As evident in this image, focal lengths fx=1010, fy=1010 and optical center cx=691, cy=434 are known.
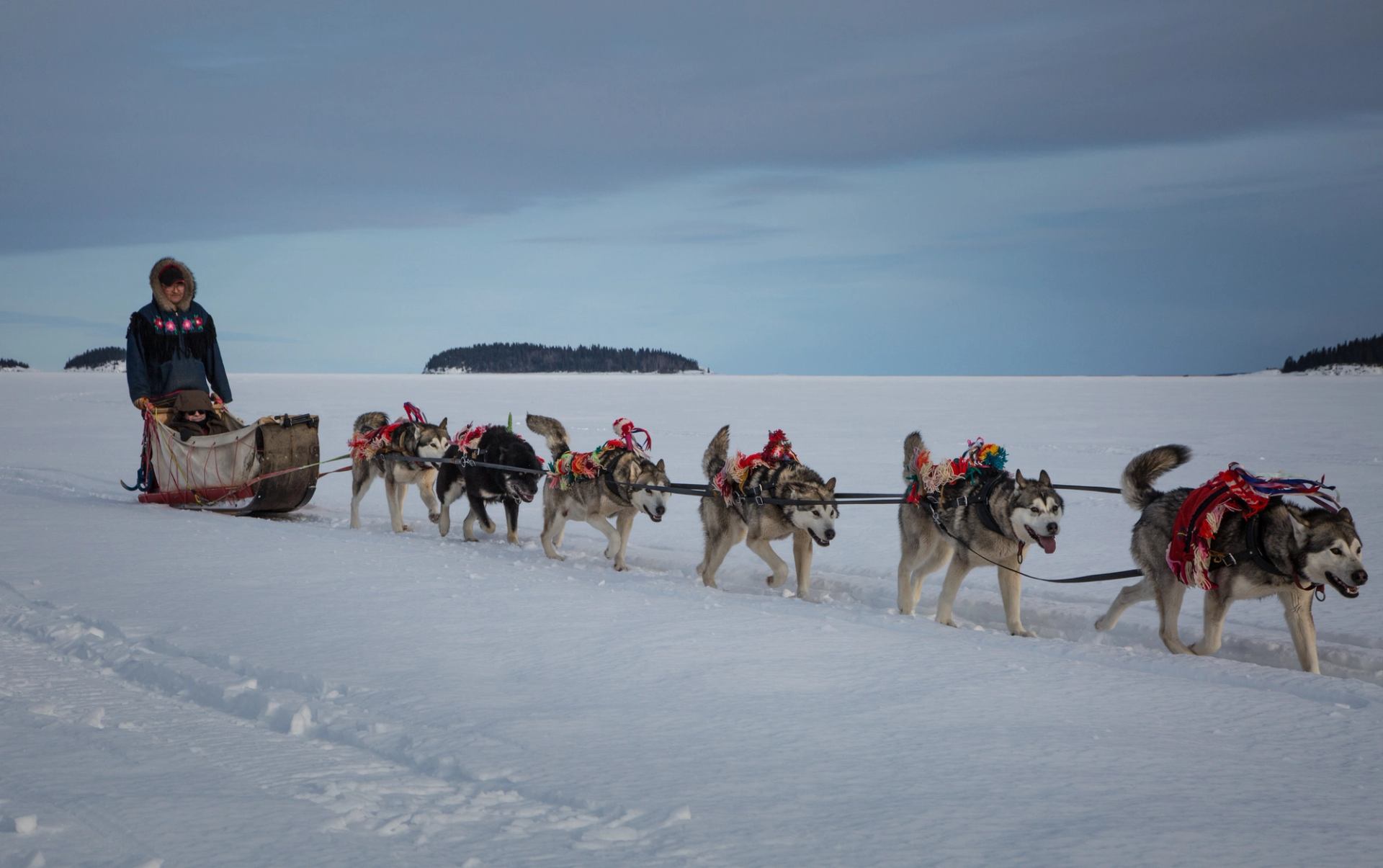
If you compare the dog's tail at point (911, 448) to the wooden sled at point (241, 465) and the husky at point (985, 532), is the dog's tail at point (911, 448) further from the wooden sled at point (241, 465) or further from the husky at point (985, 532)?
the wooden sled at point (241, 465)

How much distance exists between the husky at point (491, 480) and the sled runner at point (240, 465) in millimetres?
1419

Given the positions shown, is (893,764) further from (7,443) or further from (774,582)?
(7,443)

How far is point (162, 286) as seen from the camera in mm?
10047

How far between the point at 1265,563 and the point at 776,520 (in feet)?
9.61

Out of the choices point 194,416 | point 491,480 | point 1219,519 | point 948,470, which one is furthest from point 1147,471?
point 194,416

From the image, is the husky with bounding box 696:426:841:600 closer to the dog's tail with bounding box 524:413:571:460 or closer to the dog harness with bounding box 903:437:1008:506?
the dog harness with bounding box 903:437:1008:506

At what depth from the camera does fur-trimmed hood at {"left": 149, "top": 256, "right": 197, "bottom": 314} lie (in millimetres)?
10039

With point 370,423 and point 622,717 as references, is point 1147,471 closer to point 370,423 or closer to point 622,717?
point 622,717

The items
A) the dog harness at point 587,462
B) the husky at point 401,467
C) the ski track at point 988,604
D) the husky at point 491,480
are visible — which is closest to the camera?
the ski track at point 988,604

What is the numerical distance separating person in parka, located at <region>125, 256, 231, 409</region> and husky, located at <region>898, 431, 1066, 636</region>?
706cm

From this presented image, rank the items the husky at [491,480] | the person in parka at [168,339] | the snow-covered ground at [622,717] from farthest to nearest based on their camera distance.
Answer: the person in parka at [168,339], the husky at [491,480], the snow-covered ground at [622,717]

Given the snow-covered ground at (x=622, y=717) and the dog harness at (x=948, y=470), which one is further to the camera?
the dog harness at (x=948, y=470)

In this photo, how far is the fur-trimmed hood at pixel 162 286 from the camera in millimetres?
10039

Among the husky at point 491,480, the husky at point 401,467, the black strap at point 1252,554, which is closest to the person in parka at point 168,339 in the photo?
the husky at point 401,467
